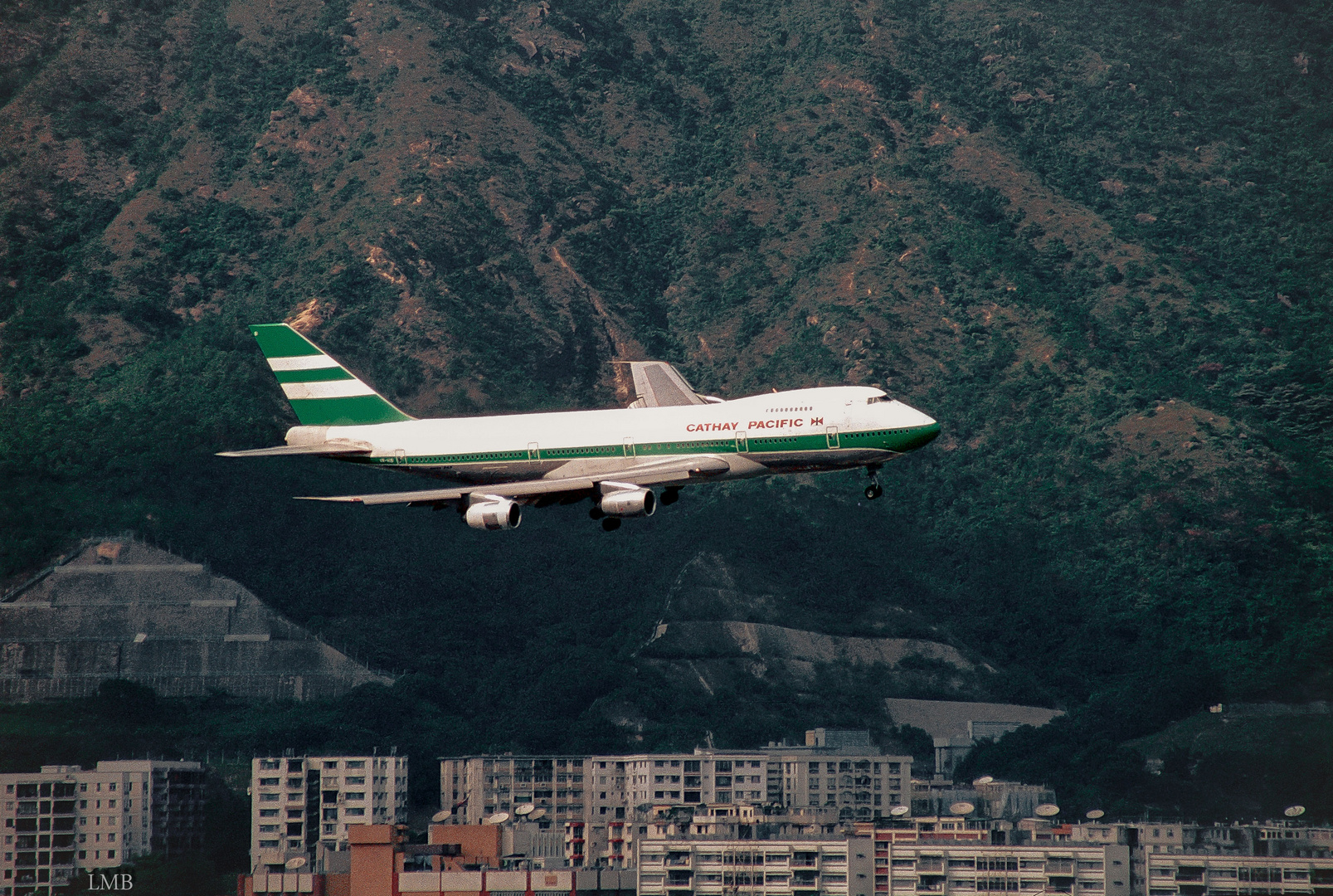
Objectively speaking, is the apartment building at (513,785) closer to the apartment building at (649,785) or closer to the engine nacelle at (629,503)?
the apartment building at (649,785)

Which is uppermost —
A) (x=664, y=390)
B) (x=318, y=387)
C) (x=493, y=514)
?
(x=318, y=387)

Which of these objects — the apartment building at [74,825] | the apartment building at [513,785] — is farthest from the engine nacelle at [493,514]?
the apartment building at [513,785]

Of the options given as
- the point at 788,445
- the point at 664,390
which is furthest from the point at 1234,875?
the point at 788,445

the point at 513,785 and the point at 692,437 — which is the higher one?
the point at 692,437

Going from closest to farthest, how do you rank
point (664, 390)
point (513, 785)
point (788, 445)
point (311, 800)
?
point (788, 445) → point (664, 390) → point (311, 800) → point (513, 785)

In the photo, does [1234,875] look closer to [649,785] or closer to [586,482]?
[649,785]

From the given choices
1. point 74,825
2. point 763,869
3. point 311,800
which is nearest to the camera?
point 763,869

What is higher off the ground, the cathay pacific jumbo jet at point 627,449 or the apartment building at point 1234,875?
the cathay pacific jumbo jet at point 627,449

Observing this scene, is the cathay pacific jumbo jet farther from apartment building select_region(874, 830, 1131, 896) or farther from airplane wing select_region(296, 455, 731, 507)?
apartment building select_region(874, 830, 1131, 896)
